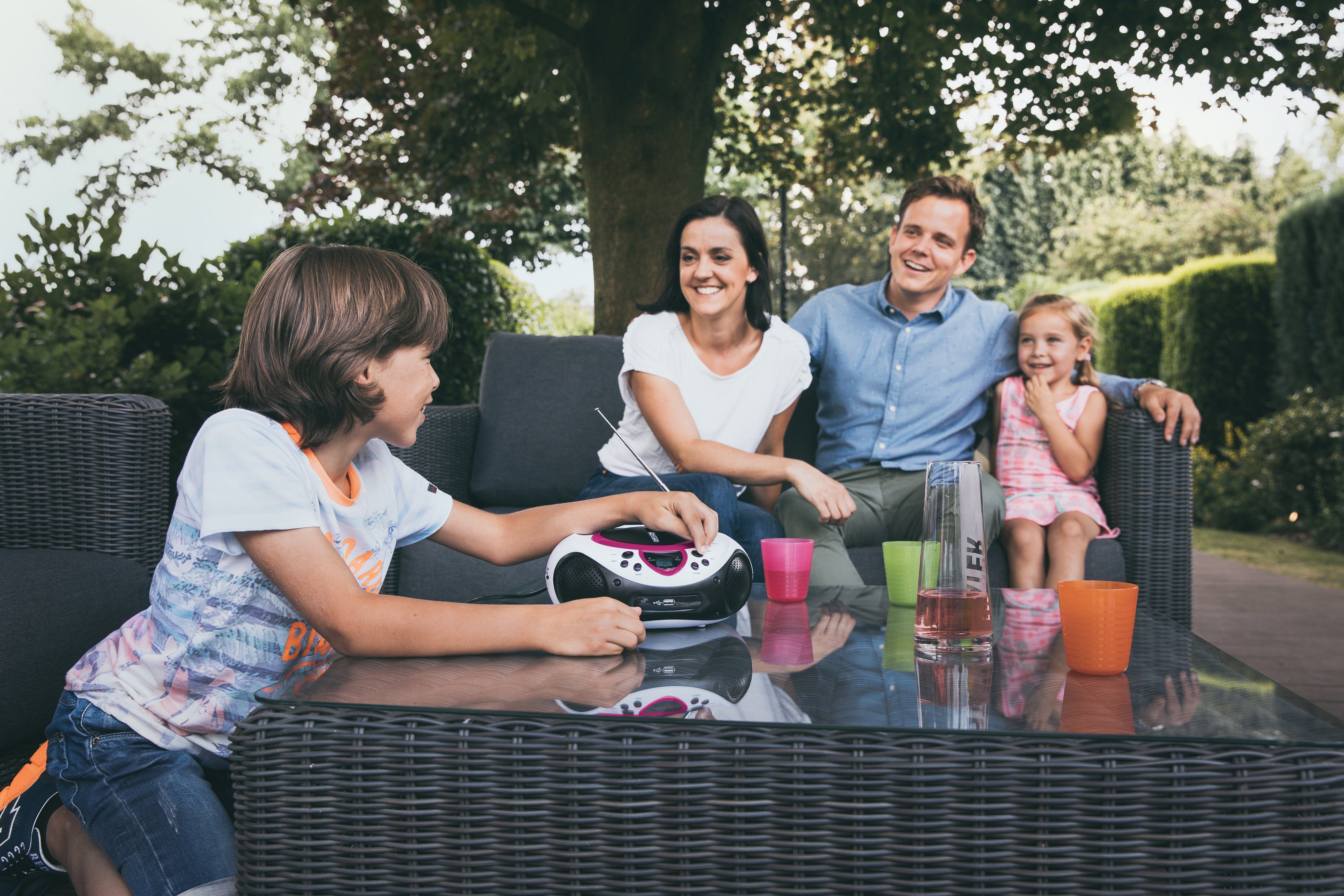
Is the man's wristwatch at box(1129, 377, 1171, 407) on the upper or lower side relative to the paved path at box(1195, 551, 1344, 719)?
upper

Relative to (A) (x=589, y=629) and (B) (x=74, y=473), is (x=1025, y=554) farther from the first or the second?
(B) (x=74, y=473)

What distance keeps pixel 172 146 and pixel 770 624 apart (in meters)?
17.4

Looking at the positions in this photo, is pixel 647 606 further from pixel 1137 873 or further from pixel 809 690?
pixel 1137 873

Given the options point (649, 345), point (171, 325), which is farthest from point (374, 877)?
point (171, 325)

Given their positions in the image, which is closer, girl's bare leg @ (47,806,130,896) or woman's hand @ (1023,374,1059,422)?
girl's bare leg @ (47,806,130,896)

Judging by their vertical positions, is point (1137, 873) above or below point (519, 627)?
below

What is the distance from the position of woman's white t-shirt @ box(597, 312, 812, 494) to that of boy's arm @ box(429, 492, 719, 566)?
924mm

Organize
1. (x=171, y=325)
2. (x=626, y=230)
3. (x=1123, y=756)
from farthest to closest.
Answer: (x=626, y=230)
(x=171, y=325)
(x=1123, y=756)

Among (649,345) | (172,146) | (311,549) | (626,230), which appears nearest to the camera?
(311,549)

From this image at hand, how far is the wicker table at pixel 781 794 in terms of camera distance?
864 millimetres

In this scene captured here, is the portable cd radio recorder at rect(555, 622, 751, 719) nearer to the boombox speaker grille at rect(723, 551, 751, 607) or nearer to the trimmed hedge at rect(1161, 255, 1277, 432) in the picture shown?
the boombox speaker grille at rect(723, 551, 751, 607)

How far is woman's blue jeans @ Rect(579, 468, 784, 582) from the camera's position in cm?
217

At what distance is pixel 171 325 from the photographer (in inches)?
136

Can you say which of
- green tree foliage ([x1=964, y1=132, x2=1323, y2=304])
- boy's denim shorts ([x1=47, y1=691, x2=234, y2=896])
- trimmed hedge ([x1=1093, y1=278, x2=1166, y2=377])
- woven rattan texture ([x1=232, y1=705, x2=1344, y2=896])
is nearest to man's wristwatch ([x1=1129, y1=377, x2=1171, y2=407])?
woven rattan texture ([x1=232, y1=705, x2=1344, y2=896])
